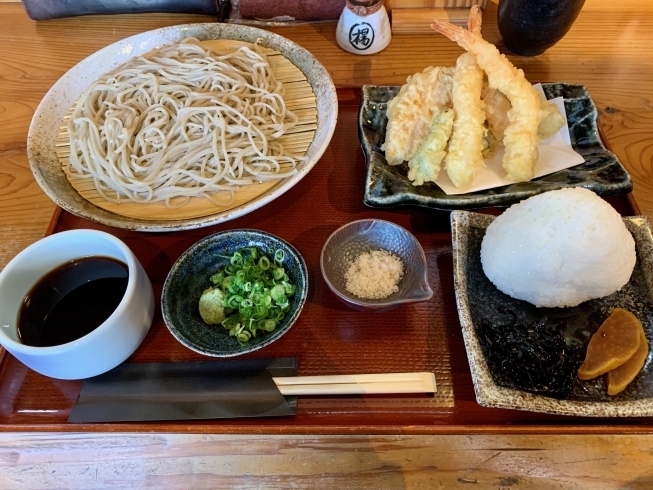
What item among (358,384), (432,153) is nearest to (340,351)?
(358,384)

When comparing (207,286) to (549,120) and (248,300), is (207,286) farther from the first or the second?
(549,120)

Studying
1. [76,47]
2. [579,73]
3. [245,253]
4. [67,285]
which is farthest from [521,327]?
[76,47]

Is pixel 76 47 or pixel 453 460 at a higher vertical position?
pixel 76 47

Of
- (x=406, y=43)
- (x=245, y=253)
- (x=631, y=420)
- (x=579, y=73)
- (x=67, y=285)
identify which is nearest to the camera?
(x=631, y=420)

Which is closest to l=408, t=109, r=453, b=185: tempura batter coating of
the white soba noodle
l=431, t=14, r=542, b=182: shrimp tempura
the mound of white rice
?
l=431, t=14, r=542, b=182: shrimp tempura

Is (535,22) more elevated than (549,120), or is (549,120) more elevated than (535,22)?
(535,22)

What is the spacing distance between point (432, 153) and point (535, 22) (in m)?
1.07

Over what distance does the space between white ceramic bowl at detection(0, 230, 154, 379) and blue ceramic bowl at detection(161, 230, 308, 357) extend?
0.09m

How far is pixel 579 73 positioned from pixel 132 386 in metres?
2.48

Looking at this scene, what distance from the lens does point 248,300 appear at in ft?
4.68

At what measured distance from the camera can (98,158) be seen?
1.73 meters

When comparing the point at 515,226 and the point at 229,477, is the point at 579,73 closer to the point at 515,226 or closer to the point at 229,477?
the point at 515,226

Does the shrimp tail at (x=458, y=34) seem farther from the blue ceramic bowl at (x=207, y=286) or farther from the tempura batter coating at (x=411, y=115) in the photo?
the blue ceramic bowl at (x=207, y=286)

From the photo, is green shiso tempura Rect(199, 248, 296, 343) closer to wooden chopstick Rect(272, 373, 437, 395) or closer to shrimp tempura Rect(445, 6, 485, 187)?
wooden chopstick Rect(272, 373, 437, 395)
